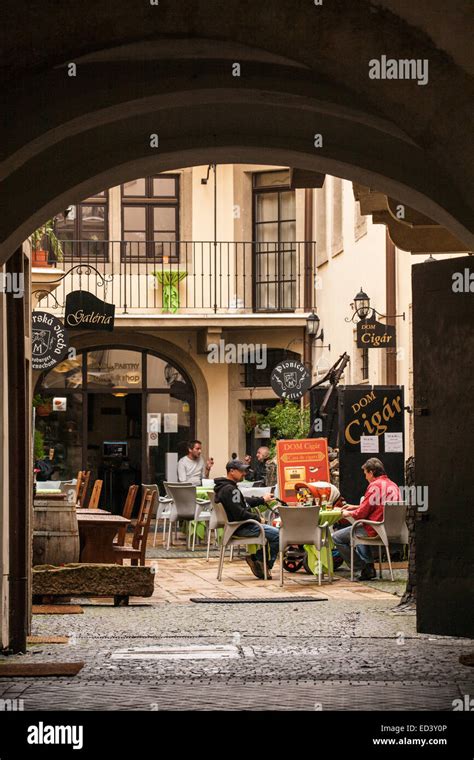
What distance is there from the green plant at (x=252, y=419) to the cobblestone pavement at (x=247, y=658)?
12.6 m

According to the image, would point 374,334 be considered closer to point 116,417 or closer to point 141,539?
point 141,539

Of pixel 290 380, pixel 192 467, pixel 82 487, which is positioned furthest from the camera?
pixel 192 467

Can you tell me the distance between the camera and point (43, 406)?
89.4 ft

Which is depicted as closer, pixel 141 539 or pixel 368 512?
pixel 141 539

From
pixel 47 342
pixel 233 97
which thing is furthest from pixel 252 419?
pixel 233 97

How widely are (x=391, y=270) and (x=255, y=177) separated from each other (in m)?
8.96

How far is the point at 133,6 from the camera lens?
623cm

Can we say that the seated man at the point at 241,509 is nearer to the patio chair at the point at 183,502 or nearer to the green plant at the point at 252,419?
the patio chair at the point at 183,502

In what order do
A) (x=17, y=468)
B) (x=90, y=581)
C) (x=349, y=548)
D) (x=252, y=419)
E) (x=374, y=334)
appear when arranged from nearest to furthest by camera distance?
(x=17, y=468)
(x=90, y=581)
(x=349, y=548)
(x=374, y=334)
(x=252, y=419)

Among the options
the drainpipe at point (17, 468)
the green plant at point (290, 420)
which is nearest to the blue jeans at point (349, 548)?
the drainpipe at point (17, 468)

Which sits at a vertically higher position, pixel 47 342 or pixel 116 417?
pixel 47 342

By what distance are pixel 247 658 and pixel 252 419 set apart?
17582 millimetres

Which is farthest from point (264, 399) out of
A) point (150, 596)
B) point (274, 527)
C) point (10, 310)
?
point (10, 310)
